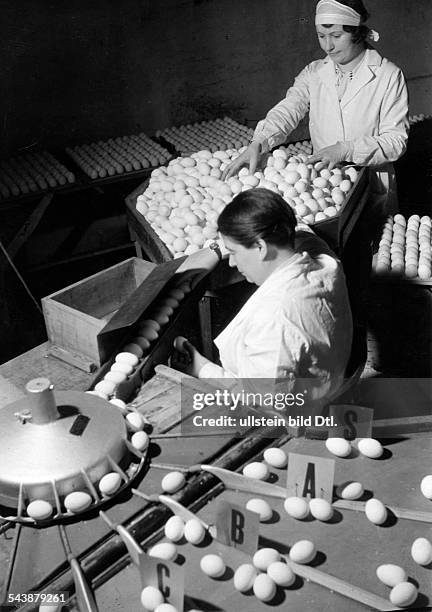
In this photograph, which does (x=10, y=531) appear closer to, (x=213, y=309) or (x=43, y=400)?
(x=43, y=400)

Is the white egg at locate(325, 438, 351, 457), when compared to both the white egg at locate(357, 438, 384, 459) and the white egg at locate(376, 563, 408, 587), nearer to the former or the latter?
the white egg at locate(357, 438, 384, 459)

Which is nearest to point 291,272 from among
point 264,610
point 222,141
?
point 264,610

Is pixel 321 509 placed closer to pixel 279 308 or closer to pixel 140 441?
pixel 140 441

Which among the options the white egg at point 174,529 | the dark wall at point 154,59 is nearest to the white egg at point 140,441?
the white egg at point 174,529

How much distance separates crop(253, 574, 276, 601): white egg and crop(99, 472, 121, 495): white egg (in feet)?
1.51

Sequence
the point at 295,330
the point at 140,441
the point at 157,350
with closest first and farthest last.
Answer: the point at 140,441, the point at 295,330, the point at 157,350

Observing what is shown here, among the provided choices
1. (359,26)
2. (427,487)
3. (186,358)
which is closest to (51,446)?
(186,358)

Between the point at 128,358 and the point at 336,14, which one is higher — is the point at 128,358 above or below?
below

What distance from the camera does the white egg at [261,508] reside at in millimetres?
1655

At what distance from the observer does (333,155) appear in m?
3.99

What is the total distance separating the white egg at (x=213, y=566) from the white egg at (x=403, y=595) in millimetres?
393

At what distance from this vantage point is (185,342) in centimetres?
252

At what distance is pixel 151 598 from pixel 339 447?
72 centimetres

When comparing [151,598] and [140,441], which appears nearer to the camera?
[151,598]
